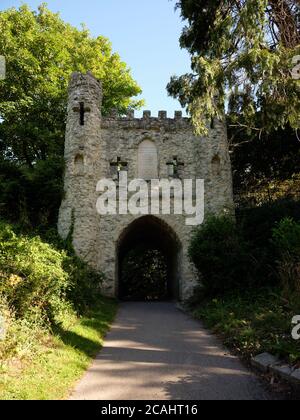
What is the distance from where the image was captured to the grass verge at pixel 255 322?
5.89m

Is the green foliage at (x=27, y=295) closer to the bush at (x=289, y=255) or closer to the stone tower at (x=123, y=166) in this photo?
the bush at (x=289, y=255)

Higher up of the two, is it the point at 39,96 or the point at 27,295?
the point at 39,96

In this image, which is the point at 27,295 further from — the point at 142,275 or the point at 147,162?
the point at 142,275

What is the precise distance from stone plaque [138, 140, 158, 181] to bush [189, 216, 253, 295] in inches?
A: 198

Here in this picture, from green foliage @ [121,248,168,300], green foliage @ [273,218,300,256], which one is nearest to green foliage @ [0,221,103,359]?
green foliage @ [273,218,300,256]

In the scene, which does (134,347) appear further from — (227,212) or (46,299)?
(227,212)

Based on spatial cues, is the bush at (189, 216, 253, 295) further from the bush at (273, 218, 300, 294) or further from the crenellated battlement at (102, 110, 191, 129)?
the crenellated battlement at (102, 110, 191, 129)

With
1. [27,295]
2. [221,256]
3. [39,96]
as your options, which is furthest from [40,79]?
[27,295]

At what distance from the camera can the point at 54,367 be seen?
213 inches

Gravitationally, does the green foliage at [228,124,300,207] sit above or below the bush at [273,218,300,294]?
above

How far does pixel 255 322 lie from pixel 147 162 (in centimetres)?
1101

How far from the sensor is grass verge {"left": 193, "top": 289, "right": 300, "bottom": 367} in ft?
19.3

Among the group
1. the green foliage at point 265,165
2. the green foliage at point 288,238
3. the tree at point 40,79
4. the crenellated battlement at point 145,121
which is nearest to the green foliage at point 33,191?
the tree at point 40,79

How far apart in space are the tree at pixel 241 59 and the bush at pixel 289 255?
2697mm
